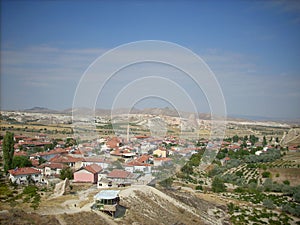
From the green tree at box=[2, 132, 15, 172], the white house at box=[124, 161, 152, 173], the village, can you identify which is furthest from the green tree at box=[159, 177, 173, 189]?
the green tree at box=[2, 132, 15, 172]

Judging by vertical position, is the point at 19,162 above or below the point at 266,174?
above

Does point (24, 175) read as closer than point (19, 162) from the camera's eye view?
Yes

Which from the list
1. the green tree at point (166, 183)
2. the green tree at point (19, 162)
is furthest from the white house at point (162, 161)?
the green tree at point (19, 162)

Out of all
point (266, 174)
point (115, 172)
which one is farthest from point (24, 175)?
point (266, 174)

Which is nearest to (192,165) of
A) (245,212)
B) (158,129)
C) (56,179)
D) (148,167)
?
(148,167)

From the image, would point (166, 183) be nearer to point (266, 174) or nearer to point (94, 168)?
point (94, 168)

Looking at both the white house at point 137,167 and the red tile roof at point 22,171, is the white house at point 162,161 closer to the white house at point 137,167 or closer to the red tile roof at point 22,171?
the white house at point 137,167

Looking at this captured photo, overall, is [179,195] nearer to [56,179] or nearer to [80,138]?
[80,138]

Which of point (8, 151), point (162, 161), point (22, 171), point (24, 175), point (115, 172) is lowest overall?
point (24, 175)
